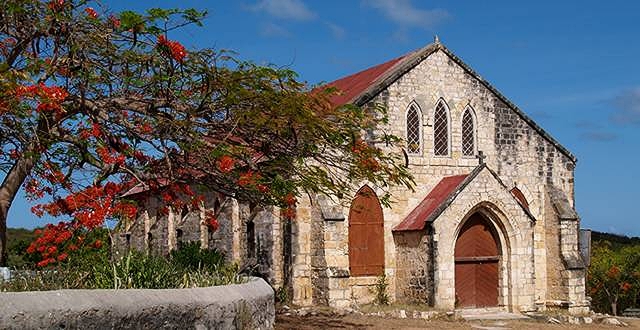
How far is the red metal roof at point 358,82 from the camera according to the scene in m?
26.4

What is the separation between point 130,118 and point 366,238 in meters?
13.1

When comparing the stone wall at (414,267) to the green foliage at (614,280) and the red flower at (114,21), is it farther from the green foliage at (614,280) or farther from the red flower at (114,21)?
the green foliage at (614,280)

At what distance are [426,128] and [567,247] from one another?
20.4 feet

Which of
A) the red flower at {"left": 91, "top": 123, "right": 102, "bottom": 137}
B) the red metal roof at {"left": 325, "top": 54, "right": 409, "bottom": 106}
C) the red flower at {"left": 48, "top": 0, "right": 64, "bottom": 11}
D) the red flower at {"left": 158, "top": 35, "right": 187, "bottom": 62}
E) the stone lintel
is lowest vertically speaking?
the stone lintel

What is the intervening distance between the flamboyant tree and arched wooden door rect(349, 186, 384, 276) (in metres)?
10.6

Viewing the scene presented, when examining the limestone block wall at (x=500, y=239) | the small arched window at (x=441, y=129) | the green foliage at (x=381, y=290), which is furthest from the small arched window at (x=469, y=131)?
the green foliage at (x=381, y=290)

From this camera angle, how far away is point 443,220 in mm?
24141

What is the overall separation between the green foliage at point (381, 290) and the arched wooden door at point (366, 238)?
222 mm

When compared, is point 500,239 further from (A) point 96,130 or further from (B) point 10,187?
(B) point 10,187

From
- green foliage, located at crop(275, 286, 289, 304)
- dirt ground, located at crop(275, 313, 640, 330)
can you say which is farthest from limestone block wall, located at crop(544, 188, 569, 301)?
green foliage, located at crop(275, 286, 289, 304)

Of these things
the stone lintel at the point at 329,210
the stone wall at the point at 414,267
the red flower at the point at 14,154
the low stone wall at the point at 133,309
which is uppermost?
the red flower at the point at 14,154

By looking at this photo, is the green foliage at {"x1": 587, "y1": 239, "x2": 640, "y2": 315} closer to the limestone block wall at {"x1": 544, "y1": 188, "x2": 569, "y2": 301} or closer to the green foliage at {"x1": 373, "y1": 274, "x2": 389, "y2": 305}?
the limestone block wall at {"x1": 544, "y1": 188, "x2": 569, "y2": 301}

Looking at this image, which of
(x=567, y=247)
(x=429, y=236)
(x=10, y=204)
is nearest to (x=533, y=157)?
(x=567, y=247)

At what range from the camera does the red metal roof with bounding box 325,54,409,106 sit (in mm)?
26391
